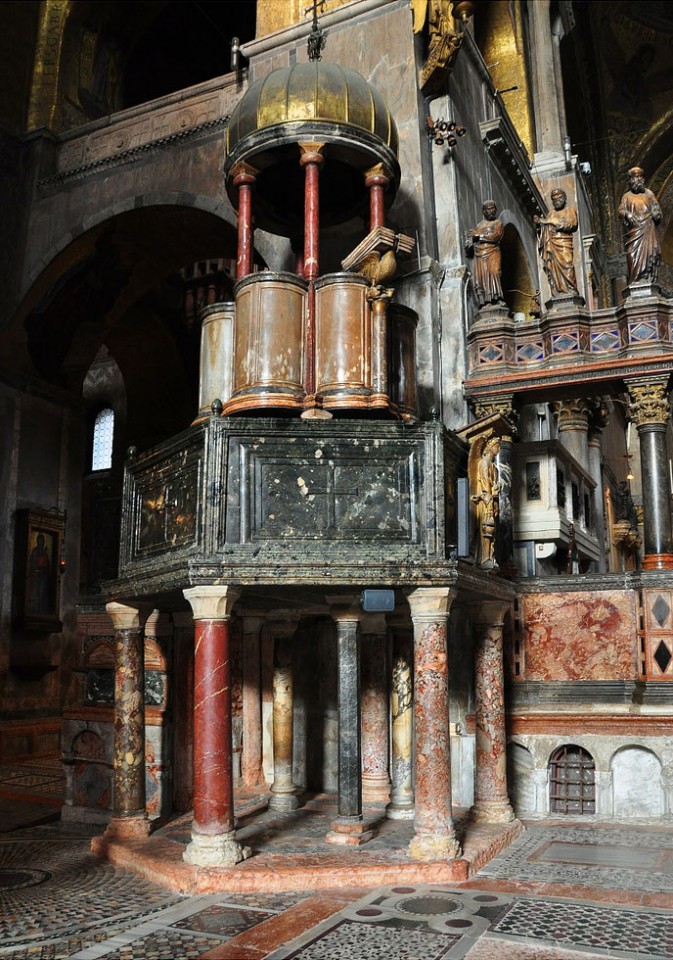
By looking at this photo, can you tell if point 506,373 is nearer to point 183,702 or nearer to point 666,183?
point 183,702

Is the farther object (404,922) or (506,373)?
(506,373)

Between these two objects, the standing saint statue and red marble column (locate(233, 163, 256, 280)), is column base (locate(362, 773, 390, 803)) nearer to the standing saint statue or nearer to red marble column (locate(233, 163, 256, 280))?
red marble column (locate(233, 163, 256, 280))

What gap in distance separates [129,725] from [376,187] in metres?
6.01

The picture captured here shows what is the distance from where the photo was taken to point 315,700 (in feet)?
37.4

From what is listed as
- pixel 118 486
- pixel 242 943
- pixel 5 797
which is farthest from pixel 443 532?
pixel 118 486

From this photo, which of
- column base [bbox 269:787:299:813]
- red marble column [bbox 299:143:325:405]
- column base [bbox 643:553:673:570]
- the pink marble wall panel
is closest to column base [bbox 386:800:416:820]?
column base [bbox 269:787:299:813]

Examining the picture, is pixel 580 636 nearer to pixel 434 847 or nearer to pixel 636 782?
pixel 636 782

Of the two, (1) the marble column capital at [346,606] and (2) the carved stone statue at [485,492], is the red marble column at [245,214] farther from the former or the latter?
(1) the marble column capital at [346,606]

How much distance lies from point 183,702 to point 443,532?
3909mm

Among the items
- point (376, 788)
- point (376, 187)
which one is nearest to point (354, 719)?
point (376, 788)

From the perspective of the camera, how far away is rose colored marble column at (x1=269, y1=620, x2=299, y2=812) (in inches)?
398

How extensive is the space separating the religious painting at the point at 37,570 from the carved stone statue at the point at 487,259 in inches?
320

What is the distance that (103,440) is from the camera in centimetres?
2328

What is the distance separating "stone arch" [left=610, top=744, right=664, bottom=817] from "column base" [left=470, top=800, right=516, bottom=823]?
134 centimetres
